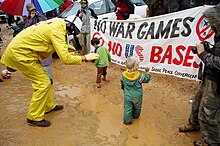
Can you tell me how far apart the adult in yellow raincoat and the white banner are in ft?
7.53

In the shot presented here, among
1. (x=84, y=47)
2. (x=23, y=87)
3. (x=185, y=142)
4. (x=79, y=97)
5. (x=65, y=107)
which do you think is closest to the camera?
(x=185, y=142)

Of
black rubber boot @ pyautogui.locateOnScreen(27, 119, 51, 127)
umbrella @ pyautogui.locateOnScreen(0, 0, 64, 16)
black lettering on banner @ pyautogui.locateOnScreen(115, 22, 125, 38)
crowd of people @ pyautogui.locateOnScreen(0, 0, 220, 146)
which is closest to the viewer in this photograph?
crowd of people @ pyautogui.locateOnScreen(0, 0, 220, 146)

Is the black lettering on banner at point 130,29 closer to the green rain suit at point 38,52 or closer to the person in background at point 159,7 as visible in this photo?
the person in background at point 159,7

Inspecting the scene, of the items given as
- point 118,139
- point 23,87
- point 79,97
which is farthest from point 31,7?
point 118,139

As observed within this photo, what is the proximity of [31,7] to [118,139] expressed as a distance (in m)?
3.47

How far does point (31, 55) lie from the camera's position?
13.2 feet

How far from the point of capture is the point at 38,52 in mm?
4074

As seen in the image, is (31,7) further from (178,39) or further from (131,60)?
(178,39)

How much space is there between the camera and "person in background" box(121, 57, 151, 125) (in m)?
4.00

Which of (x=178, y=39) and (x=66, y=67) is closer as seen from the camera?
(x=178, y=39)

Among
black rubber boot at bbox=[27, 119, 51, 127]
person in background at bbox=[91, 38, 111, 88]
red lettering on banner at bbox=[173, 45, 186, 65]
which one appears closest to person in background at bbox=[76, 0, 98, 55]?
person in background at bbox=[91, 38, 111, 88]

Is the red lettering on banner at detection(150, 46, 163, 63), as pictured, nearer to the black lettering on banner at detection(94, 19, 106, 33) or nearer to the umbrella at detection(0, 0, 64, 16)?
the black lettering on banner at detection(94, 19, 106, 33)

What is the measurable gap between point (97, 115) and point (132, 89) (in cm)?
89

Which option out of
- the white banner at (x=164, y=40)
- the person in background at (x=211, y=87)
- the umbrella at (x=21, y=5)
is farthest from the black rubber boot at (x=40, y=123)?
the umbrella at (x=21, y=5)
